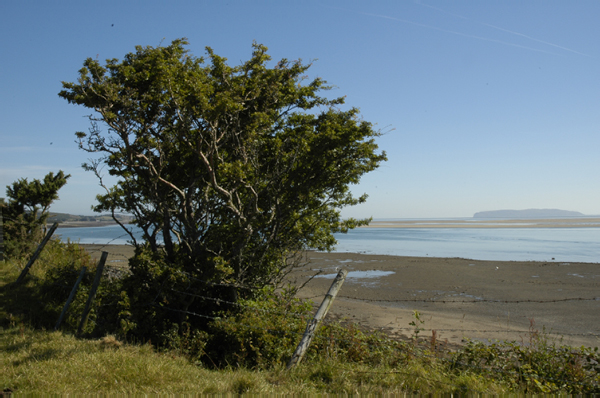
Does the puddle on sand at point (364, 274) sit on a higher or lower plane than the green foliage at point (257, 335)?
lower

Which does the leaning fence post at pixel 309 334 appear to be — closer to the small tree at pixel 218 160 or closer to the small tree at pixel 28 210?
the small tree at pixel 218 160

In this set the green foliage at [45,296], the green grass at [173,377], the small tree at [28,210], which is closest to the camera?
the green grass at [173,377]

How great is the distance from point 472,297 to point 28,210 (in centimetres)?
1987

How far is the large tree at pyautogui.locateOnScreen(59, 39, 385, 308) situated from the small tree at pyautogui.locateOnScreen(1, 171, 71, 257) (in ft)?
25.0

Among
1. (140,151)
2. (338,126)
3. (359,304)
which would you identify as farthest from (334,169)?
(359,304)

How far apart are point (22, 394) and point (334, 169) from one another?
7.07 meters

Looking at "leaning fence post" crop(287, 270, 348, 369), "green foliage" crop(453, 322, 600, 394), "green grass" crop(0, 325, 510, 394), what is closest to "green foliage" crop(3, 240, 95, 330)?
"green grass" crop(0, 325, 510, 394)

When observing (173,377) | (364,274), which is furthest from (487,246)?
(173,377)

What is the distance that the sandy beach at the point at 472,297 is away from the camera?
41.5 ft

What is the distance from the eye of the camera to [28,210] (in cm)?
1659

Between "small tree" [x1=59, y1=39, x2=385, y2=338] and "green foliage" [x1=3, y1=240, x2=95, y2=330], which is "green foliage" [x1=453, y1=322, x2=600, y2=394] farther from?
"green foliage" [x1=3, y1=240, x2=95, y2=330]

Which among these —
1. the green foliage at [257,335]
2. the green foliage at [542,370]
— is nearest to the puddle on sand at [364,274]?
the green foliage at [257,335]

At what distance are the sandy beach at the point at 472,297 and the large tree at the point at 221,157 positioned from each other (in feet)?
6.37

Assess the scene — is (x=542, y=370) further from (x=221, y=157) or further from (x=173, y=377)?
(x=221, y=157)
